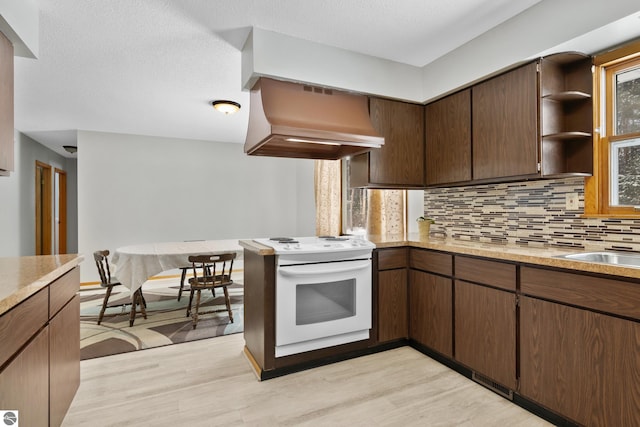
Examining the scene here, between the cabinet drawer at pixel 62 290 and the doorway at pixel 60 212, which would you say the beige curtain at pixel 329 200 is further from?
the doorway at pixel 60 212

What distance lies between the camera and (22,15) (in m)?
1.95

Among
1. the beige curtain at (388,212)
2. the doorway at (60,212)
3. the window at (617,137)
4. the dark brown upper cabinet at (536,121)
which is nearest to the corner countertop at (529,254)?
the window at (617,137)

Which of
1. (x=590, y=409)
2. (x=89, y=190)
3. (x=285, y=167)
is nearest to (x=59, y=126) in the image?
(x=89, y=190)

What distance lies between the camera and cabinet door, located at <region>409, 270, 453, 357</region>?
246 centimetres

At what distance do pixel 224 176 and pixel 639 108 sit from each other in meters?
5.53

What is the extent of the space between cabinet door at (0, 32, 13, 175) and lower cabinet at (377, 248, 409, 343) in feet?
8.41

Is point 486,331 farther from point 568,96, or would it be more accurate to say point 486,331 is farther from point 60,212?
point 60,212

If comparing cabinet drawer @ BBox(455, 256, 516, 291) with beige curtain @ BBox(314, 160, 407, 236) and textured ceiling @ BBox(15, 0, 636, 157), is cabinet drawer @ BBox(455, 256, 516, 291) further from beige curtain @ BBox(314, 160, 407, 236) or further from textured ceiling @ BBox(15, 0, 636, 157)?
beige curtain @ BBox(314, 160, 407, 236)

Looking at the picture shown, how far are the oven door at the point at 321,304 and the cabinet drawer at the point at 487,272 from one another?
69cm

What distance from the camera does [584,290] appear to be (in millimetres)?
1642

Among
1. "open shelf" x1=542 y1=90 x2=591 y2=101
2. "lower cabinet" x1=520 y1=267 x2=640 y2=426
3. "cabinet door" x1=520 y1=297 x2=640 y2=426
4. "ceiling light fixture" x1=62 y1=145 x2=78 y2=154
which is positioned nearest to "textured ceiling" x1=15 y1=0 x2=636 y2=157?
"open shelf" x1=542 y1=90 x2=591 y2=101

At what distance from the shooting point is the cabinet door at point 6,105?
73.8 inches

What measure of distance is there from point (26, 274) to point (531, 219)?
317 centimetres

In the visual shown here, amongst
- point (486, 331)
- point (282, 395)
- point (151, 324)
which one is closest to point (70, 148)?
point (151, 324)
